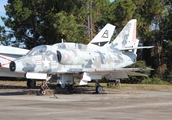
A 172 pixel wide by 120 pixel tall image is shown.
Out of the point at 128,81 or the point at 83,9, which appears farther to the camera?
the point at 128,81

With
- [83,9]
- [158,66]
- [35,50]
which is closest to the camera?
[35,50]

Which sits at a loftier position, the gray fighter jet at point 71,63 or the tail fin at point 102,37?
the tail fin at point 102,37

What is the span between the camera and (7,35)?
42.2 metres

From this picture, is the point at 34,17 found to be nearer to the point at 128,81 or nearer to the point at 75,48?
the point at 128,81

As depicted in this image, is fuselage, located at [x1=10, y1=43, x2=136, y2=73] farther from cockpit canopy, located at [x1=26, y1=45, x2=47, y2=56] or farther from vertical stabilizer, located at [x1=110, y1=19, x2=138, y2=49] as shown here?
vertical stabilizer, located at [x1=110, y1=19, x2=138, y2=49]

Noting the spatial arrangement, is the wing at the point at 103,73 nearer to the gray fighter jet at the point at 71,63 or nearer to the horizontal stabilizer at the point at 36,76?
the gray fighter jet at the point at 71,63

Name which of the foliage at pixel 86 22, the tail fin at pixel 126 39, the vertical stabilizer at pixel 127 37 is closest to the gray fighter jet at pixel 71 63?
the tail fin at pixel 126 39

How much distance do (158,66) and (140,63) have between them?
18.8 ft

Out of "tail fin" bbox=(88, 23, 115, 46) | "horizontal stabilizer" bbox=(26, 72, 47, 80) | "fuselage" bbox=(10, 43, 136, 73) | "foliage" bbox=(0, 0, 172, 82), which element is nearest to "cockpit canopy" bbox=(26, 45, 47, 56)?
"fuselage" bbox=(10, 43, 136, 73)

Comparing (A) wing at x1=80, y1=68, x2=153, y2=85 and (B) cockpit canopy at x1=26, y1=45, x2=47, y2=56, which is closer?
(B) cockpit canopy at x1=26, y1=45, x2=47, y2=56

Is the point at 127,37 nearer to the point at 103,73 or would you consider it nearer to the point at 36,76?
the point at 103,73

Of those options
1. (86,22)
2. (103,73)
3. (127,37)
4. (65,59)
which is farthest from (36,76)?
(86,22)

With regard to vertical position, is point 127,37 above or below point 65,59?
above

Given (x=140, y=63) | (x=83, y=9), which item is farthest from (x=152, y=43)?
(x=83, y=9)
